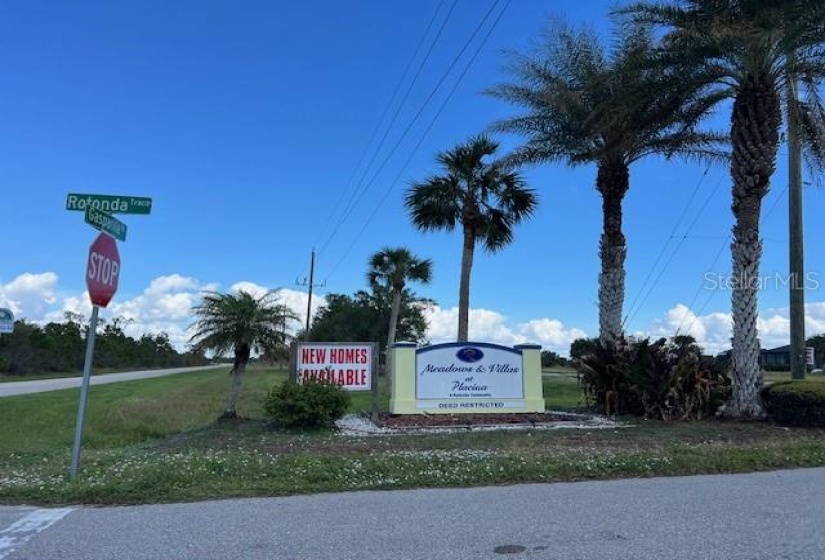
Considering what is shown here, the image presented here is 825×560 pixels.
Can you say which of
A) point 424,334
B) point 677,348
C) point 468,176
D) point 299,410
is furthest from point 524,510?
point 424,334

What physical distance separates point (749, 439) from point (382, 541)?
813cm

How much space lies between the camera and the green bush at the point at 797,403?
13250mm

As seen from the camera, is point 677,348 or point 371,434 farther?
point 677,348

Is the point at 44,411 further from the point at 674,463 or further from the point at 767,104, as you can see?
the point at 767,104

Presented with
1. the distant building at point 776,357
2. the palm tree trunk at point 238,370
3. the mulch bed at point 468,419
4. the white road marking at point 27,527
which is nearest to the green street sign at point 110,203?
the white road marking at point 27,527

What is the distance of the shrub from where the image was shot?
1454 cm

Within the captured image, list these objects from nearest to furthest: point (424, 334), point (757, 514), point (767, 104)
Answer: point (757, 514), point (767, 104), point (424, 334)

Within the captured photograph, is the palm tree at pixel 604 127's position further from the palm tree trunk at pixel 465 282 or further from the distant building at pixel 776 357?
the distant building at pixel 776 357

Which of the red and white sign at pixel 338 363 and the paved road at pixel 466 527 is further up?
the red and white sign at pixel 338 363

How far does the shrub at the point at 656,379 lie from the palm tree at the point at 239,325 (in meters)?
7.03

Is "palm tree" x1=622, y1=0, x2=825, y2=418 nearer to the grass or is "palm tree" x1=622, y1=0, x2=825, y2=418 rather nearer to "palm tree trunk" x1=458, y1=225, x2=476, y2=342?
the grass

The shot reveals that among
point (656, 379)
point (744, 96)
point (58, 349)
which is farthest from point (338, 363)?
point (58, 349)

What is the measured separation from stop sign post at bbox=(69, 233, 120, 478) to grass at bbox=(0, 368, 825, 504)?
19.7 inches

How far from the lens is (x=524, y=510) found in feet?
22.2
